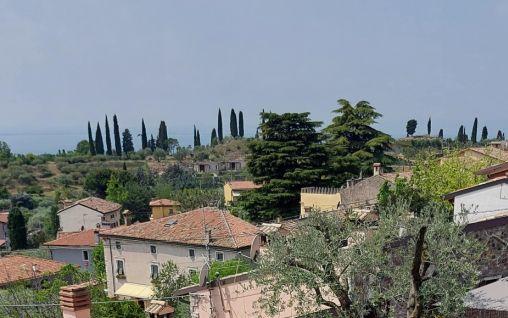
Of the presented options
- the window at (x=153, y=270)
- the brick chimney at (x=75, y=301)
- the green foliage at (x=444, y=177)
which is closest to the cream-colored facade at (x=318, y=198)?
the green foliage at (x=444, y=177)

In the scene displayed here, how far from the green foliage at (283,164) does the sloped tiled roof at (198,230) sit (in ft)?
15.2

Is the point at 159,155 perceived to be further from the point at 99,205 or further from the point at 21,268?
the point at 21,268

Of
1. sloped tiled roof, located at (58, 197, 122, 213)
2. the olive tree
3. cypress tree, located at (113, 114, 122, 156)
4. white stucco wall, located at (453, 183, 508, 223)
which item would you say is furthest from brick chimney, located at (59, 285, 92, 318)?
cypress tree, located at (113, 114, 122, 156)

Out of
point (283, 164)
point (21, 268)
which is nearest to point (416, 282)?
point (283, 164)

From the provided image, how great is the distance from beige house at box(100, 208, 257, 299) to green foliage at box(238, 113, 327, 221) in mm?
4574

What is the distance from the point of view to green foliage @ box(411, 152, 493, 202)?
20266 mm

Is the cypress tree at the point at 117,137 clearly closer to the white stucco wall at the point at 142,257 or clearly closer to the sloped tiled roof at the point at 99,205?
the sloped tiled roof at the point at 99,205

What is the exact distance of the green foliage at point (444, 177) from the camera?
20.3 metres

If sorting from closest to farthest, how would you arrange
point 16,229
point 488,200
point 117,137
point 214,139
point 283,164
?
point 488,200 → point 283,164 → point 16,229 → point 117,137 → point 214,139

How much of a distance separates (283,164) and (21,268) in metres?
15.6

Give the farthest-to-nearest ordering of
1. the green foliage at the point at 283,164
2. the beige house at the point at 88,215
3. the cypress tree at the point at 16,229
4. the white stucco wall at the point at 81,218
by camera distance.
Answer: the white stucco wall at the point at 81,218 < the beige house at the point at 88,215 < the cypress tree at the point at 16,229 < the green foliage at the point at 283,164

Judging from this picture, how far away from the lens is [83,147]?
4141 inches

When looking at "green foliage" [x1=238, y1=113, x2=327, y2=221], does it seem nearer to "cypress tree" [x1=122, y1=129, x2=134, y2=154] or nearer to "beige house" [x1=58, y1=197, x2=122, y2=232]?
"beige house" [x1=58, y1=197, x2=122, y2=232]

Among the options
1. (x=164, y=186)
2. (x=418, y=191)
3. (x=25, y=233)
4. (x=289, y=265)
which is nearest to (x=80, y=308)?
(x=289, y=265)
